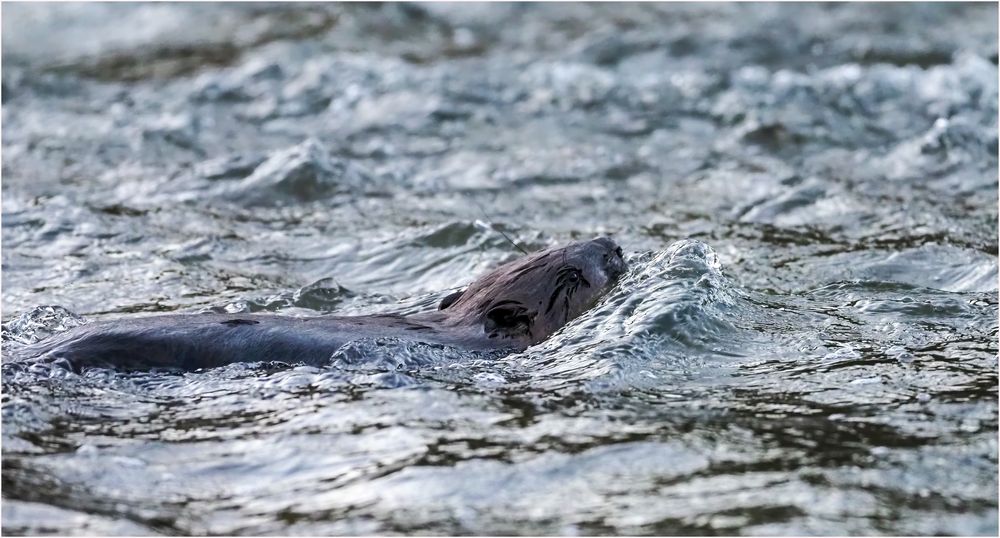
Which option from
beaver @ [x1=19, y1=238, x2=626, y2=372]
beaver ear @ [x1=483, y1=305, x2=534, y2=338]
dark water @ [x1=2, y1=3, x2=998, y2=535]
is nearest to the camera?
dark water @ [x1=2, y1=3, x2=998, y2=535]

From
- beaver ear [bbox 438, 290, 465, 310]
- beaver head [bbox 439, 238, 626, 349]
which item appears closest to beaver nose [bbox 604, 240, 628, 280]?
beaver head [bbox 439, 238, 626, 349]

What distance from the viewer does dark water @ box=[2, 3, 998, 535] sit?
329 centimetres

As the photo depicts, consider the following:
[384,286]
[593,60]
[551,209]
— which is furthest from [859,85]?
[384,286]

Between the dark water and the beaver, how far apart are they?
83 millimetres

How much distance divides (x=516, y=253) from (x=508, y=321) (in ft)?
5.97

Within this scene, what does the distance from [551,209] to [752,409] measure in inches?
161

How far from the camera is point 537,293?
5.01 m

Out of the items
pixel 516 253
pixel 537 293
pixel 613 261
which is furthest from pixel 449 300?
pixel 516 253

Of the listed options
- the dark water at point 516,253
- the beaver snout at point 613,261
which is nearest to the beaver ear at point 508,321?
the dark water at point 516,253

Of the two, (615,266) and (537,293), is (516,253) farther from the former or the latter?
(537,293)

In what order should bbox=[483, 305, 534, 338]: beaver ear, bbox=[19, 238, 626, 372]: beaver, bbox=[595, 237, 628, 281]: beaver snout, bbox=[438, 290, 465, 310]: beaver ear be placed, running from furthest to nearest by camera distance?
bbox=[595, 237, 628, 281]: beaver snout → bbox=[438, 290, 465, 310]: beaver ear → bbox=[483, 305, 534, 338]: beaver ear → bbox=[19, 238, 626, 372]: beaver

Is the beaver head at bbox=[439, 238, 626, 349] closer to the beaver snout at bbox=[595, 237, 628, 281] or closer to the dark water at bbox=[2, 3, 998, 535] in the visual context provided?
the beaver snout at bbox=[595, 237, 628, 281]

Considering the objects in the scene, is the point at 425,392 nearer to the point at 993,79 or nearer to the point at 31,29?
the point at 993,79

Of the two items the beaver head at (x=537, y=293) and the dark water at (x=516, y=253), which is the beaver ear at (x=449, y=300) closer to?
the beaver head at (x=537, y=293)
